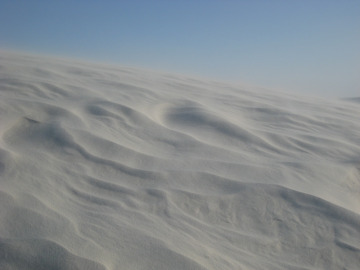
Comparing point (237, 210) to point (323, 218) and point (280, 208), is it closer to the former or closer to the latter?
point (280, 208)

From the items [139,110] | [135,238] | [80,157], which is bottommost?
[135,238]

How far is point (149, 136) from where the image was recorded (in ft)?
6.14

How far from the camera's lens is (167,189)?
1.36 metres

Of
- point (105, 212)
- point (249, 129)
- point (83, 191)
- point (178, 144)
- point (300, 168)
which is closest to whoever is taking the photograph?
point (105, 212)

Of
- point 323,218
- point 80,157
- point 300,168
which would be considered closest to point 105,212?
point 80,157

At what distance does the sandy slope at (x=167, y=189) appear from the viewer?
1.04m

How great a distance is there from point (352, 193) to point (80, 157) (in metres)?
1.41

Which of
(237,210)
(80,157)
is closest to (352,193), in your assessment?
(237,210)

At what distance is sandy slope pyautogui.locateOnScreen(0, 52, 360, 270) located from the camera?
3.40 feet

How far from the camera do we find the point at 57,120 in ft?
6.22

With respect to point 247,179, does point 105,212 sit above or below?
below

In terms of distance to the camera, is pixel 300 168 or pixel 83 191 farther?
pixel 300 168

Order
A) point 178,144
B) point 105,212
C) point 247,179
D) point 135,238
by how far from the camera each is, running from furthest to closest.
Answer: point 178,144 < point 247,179 < point 105,212 < point 135,238

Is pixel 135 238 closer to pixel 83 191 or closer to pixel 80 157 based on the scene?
pixel 83 191
